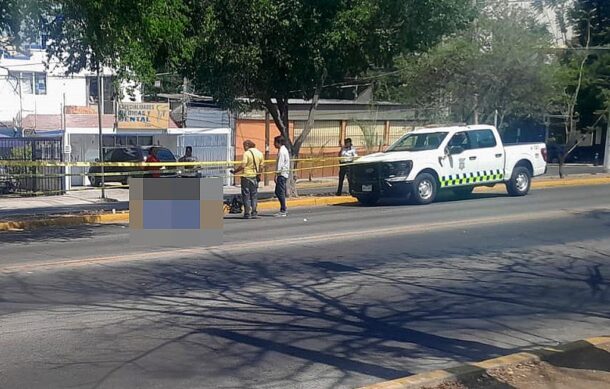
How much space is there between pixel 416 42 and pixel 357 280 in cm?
1222

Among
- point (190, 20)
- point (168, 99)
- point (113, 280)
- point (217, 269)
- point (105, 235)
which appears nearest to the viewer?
point (113, 280)

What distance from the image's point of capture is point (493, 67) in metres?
28.9

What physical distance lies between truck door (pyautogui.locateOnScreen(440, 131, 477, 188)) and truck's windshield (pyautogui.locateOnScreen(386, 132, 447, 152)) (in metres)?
0.33

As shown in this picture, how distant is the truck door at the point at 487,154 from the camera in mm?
22109

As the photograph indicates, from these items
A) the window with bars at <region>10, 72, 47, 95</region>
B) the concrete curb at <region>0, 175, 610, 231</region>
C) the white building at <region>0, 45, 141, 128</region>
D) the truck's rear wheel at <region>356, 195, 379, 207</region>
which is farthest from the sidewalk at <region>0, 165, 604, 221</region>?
the window with bars at <region>10, 72, 47, 95</region>

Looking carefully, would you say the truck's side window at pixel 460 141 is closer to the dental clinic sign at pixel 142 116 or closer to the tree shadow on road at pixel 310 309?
the tree shadow on road at pixel 310 309

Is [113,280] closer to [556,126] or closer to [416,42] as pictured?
[416,42]

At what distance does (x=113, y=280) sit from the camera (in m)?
10.7

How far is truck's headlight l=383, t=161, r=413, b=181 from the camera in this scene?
824 inches

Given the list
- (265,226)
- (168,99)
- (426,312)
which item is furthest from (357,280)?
(168,99)

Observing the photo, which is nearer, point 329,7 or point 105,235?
point 105,235

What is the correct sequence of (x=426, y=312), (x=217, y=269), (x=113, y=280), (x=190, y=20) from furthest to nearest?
(x=190, y=20)
(x=217, y=269)
(x=113, y=280)
(x=426, y=312)

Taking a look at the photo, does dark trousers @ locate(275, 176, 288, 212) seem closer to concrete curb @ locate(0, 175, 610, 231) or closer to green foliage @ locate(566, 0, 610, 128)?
concrete curb @ locate(0, 175, 610, 231)

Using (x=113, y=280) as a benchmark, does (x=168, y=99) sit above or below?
above
